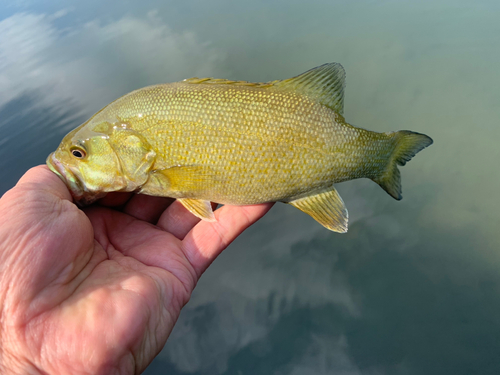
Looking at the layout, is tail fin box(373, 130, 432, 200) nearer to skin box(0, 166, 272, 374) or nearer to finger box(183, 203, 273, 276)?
finger box(183, 203, 273, 276)

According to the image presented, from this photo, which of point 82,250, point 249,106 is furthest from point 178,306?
point 249,106

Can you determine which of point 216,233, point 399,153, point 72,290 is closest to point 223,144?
point 216,233

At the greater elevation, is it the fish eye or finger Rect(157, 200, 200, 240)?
the fish eye

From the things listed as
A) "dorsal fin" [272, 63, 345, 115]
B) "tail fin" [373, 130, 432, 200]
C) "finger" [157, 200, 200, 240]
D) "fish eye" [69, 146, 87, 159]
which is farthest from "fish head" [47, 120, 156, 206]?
"tail fin" [373, 130, 432, 200]

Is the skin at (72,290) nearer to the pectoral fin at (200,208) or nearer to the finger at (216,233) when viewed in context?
the finger at (216,233)

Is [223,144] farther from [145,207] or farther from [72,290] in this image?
[72,290]

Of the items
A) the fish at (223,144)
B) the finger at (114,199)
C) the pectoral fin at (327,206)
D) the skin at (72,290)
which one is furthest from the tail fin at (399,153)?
the finger at (114,199)
